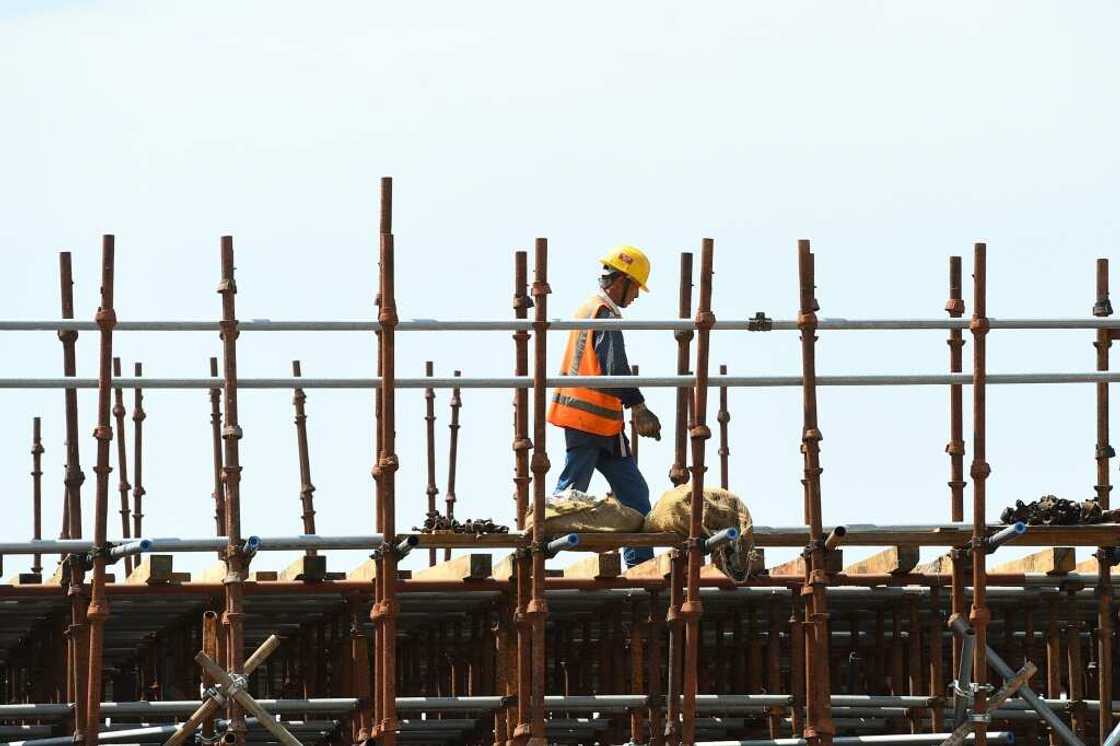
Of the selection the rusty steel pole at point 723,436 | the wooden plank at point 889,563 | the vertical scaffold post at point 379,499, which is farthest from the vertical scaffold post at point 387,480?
the rusty steel pole at point 723,436

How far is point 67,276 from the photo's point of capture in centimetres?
2006

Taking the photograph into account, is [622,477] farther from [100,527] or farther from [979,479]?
[100,527]

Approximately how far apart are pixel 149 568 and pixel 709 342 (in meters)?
4.03

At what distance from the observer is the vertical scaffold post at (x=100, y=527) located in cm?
1752

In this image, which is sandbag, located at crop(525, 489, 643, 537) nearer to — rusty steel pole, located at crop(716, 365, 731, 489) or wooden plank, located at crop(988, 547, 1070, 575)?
wooden plank, located at crop(988, 547, 1070, 575)

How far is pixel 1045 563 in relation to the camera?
65.3 ft

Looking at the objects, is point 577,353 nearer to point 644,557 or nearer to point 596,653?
point 644,557

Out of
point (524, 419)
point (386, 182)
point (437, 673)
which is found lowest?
point (437, 673)

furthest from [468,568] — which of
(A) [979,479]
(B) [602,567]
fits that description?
(A) [979,479]

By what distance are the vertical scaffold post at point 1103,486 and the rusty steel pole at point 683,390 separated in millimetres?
2930

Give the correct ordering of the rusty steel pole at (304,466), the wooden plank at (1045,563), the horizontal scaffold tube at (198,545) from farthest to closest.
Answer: the rusty steel pole at (304,466) < the wooden plank at (1045,563) < the horizontal scaffold tube at (198,545)

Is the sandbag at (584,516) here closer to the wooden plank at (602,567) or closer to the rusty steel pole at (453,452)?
the wooden plank at (602,567)

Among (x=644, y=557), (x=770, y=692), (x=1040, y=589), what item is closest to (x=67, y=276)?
(x=644, y=557)

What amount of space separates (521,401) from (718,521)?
5.68 feet
